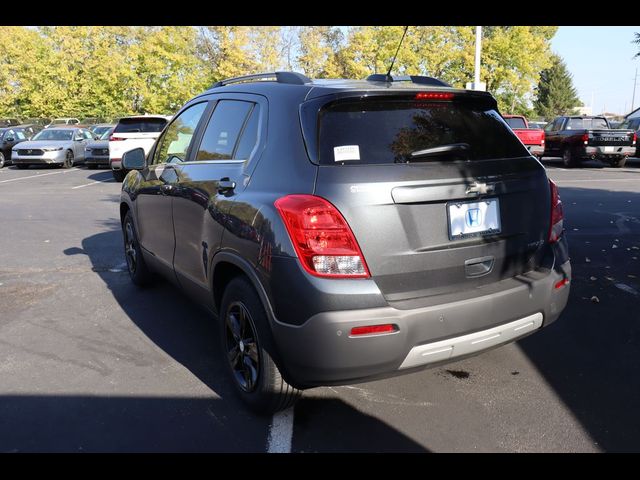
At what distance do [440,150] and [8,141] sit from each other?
2335cm

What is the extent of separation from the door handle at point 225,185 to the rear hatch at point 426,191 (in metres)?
0.60

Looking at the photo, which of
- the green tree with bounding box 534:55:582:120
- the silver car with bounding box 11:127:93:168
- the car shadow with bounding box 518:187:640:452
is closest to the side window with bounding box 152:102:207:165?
the car shadow with bounding box 518:187:640:452

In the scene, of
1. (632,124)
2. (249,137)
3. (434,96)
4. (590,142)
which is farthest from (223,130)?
(632,124)

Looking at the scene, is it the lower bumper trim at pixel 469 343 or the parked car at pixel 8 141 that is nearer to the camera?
the lower bumper trim at pixel 469 343

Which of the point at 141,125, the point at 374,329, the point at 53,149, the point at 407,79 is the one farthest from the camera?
the point at 53,149

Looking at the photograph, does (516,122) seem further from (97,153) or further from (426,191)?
(426,191)

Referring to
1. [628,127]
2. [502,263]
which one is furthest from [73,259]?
[628,127]

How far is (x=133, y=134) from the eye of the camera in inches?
599

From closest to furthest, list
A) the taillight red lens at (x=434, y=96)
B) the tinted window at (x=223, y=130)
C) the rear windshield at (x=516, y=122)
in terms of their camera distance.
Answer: the taillight red lens at (x=434, y=96)
the tinted window at (x=223, y=130)
the rear windshield at (x=516, y=122)

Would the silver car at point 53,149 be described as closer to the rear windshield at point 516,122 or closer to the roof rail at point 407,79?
the rear windshield at point 516,122

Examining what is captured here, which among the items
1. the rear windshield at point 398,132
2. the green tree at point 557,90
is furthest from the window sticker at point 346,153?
the green tree at point 557,90

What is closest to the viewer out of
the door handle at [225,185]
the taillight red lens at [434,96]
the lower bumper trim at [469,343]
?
the lower bumper trim at [469,343]

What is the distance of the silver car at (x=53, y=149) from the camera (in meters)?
20.0
